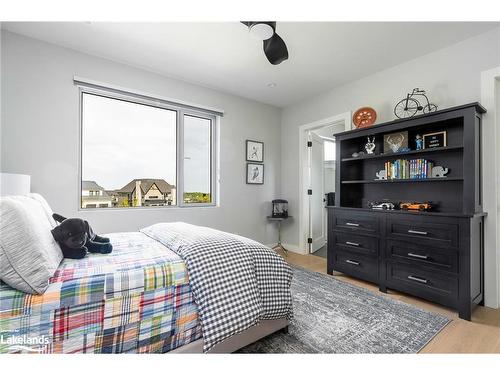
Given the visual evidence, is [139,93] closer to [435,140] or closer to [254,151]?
[254,151]

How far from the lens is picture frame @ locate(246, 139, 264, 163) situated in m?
4.01

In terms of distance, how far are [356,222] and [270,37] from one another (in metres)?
2.10

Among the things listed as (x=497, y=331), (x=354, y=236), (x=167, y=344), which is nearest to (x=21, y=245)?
(x=167, y=344)

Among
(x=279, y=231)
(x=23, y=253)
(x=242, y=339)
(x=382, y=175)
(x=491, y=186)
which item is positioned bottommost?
(x=242, y=339)

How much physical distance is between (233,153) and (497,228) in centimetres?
316

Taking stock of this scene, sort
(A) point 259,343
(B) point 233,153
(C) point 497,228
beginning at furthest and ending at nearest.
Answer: (B) point 233,153 → (C) point 497,228 → (A) point 259,343

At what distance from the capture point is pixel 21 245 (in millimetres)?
1052

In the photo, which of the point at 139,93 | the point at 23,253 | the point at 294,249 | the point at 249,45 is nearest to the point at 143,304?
the point at 23,253

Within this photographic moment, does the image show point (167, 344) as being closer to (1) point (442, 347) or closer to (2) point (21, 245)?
(2) point (21, 245)

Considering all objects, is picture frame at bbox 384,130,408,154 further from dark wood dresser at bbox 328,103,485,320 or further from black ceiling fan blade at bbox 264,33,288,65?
black ceiling fan blade at bbox 264,33,288,65

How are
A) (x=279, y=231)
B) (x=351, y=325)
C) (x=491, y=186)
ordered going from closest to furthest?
1. (x=351, y=325)
2. (x=491, y=186)
3. (x=279, y=231)

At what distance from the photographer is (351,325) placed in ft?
5.98

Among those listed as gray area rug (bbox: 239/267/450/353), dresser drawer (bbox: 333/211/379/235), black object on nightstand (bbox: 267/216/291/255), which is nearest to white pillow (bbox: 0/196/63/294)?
gray area rug (bbox: 239/267/450/353)

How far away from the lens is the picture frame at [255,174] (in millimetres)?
4023
